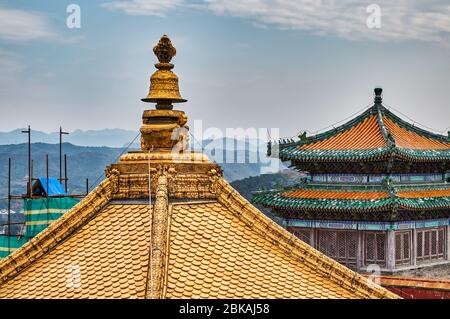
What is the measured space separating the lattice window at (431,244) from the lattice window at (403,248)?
1.49 ft

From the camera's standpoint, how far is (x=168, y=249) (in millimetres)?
9930

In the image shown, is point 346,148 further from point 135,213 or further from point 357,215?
point 135,213

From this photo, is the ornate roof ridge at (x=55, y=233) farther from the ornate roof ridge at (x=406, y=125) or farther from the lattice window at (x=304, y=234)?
the ornate roof ridge at (x=406, y=125)

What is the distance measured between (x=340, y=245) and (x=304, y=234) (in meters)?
1.26

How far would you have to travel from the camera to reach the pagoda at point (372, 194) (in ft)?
78.0

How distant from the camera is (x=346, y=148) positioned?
25.1m

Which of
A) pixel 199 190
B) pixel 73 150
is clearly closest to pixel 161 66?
pixel 199 190

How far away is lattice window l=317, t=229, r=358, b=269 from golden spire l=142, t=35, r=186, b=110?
13.9 m

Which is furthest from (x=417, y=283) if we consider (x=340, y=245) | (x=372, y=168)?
(x=372, y=168)

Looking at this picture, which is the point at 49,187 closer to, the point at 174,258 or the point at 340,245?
the point at 340,245

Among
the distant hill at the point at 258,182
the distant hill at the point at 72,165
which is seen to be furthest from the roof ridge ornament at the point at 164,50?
the distant hill at the point at 72,165

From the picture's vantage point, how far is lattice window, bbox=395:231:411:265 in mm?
23844
